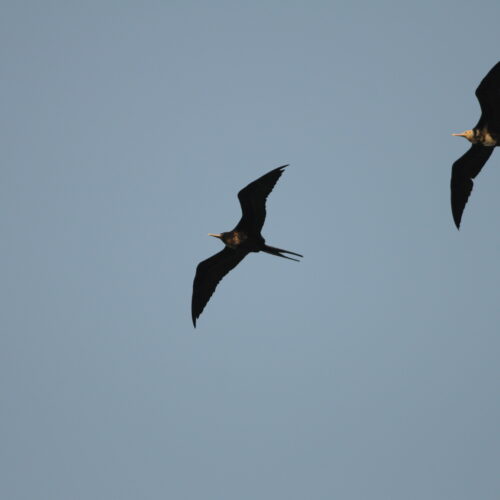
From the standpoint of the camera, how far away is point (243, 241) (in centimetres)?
1898

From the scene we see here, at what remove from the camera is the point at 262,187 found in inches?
712

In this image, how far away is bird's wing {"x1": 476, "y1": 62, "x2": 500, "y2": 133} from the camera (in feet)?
58.5

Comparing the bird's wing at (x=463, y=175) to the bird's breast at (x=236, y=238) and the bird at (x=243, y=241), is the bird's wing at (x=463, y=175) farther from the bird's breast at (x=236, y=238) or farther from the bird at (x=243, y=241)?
the bird's breast at (x=236, y=238)

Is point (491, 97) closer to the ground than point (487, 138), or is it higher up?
higher up

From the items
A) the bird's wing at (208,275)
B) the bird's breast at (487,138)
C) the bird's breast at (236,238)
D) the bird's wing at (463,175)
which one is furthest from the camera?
the bird's wing at (208,275)

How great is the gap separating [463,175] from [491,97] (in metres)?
2.30

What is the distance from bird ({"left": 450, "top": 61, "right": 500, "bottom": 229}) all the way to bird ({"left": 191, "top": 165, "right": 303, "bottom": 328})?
4.48m

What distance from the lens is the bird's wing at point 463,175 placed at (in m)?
19.7

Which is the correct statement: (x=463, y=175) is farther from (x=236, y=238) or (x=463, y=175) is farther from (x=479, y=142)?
(x=236, y=238)

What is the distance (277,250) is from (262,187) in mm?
1377

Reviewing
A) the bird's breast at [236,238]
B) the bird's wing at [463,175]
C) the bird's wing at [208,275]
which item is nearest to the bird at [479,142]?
the bird's wing at [463,175]

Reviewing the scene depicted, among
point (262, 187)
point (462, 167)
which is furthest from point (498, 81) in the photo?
point (262, 187)

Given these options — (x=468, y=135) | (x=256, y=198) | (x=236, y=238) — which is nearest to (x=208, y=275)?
(x=236, y=238)

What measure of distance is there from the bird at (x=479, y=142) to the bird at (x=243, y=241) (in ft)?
14.7
